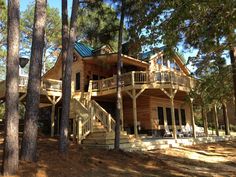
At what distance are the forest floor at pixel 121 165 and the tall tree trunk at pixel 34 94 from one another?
0.47m

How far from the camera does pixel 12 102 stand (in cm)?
788

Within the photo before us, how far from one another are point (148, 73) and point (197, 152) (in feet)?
18.8

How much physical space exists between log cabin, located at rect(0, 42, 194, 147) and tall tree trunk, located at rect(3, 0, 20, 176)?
7.81 metres

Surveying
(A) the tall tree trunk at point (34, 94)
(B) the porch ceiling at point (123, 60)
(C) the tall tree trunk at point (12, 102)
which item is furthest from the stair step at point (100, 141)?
(C) the tall tree trunk at point (12, 102)

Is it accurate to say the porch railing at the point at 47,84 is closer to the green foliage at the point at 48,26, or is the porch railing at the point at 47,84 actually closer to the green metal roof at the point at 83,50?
the green metal roof at the point at 83,50

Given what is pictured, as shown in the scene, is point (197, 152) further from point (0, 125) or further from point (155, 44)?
point (0, 125)

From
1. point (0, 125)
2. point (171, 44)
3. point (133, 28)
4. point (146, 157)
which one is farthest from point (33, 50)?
point (0, 125)

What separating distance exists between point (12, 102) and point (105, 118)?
9111mm

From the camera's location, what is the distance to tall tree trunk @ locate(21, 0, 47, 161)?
864 centimetres

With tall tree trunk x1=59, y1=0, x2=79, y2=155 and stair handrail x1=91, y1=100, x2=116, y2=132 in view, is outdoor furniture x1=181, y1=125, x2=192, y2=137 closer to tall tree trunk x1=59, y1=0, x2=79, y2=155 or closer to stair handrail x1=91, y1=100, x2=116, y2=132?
stair handrail x1=91, y1=100, x2=116, y2=132

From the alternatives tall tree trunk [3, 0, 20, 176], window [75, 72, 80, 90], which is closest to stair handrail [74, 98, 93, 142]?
window [75, 72, 80, 90]

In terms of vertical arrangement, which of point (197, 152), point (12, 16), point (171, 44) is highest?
point (12, 16)

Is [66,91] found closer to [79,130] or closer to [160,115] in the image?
[79,130]

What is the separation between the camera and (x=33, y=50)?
9.16 metres
